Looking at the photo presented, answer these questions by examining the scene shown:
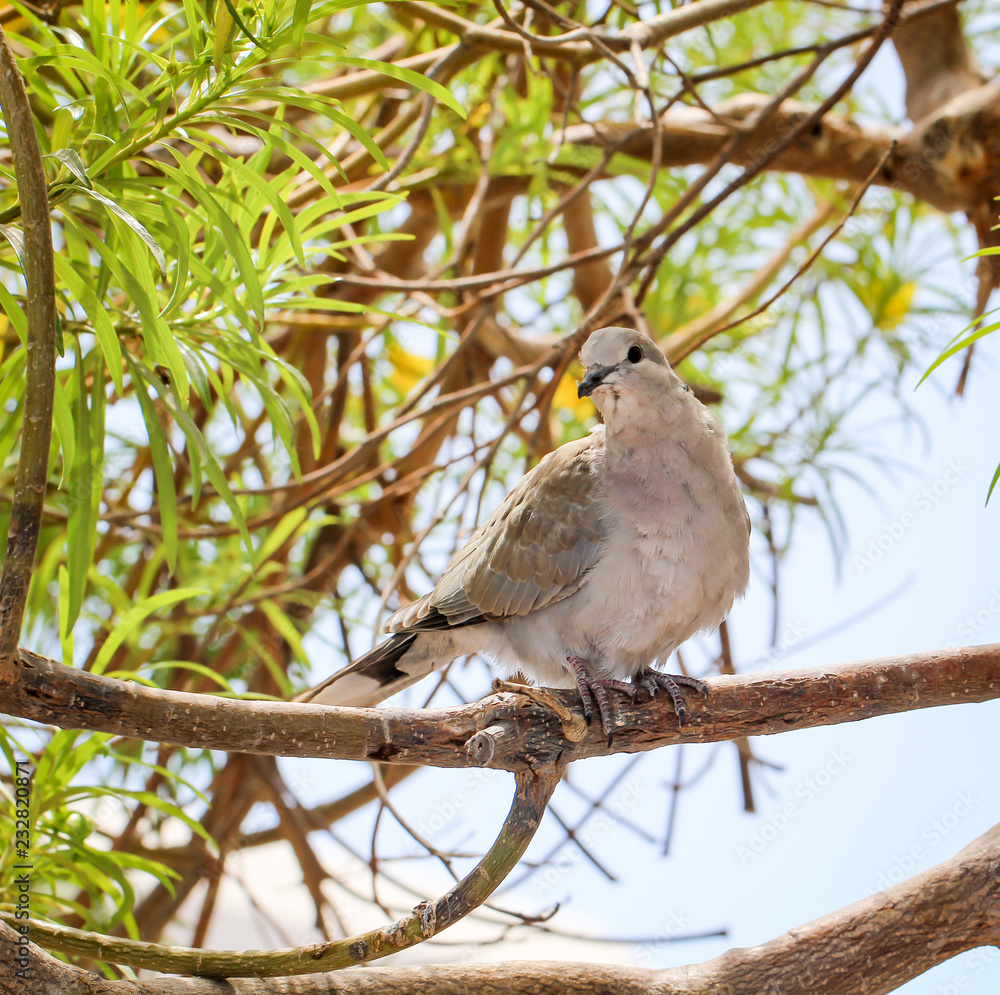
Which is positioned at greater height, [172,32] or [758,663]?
[172,32]

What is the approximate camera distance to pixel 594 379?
1.18m

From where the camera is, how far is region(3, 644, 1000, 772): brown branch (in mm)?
765

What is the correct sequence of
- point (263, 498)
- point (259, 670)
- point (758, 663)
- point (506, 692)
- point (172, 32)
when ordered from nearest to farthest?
point (506, 692)
point (172, 32)
point (758, 663)
point (259, 670)
point (263, 498)

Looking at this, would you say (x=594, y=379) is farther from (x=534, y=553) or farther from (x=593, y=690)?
(x=593, y=690)

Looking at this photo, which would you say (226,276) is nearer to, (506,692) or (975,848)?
(506,692)

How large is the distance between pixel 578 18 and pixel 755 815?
1717 mm

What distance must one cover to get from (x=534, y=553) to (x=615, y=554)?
125mm

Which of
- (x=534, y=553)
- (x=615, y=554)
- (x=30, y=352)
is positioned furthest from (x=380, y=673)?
(x=30, y=352)

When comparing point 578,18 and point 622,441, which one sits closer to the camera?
point 622,441

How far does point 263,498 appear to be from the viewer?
2408 mm

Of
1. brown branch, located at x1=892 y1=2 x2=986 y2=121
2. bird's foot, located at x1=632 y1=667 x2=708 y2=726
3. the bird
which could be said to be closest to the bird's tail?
the bird

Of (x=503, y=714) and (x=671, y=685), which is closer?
(x=503, y=714)

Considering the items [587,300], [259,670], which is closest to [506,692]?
[259,670]

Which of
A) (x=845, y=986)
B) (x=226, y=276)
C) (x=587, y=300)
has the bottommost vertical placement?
(x=845, y=986)
